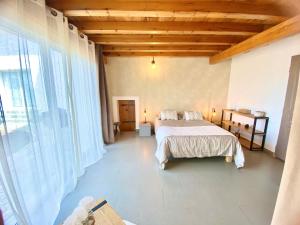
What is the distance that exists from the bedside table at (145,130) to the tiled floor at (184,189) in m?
1.30

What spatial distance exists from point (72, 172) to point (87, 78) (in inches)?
65.2

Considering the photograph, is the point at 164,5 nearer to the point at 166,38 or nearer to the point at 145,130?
the point at 166,38

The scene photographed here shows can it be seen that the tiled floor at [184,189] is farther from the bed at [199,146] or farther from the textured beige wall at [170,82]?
the textured beige wall at [170,82]

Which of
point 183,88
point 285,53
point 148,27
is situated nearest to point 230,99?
point 183,88

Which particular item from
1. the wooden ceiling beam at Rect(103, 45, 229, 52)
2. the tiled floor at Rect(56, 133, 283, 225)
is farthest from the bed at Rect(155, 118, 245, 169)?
the wooden ceiling beam at Rect(103, 45, 229, 52)

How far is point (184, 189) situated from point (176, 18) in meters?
2.61

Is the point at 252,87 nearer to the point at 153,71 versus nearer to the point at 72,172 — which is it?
the point at 153,71

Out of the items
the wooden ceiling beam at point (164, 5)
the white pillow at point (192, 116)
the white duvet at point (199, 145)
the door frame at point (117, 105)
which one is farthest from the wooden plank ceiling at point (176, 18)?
the white duvet at point (199, 145)

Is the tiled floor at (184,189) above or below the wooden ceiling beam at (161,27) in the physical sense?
below

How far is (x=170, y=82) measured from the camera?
4742 mm

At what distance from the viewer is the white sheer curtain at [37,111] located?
1.20 meters

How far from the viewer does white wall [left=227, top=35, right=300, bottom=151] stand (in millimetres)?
3041

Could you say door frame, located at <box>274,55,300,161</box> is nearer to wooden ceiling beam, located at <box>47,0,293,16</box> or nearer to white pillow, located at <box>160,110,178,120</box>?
wooden ceiling beam, located at <box>47,0,293,16</box>

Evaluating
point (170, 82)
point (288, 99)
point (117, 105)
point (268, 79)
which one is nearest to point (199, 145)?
point (288, 99)
